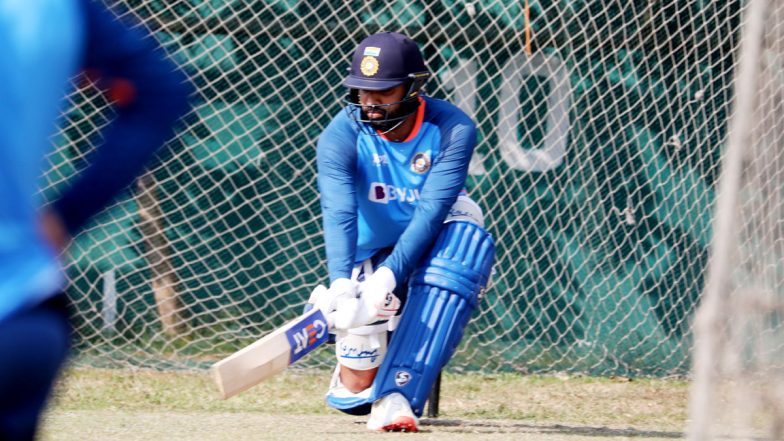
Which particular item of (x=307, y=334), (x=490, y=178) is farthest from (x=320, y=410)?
(x=490, y=178)

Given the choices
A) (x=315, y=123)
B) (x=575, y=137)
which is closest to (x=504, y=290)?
(x=575, y=137)

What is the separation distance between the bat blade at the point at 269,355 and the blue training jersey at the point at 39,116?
1817 mm

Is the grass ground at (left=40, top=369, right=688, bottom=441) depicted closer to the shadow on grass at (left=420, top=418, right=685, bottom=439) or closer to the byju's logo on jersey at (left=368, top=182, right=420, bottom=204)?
the shadow on grass at (left=420, top=418, right=685, bottom=439)

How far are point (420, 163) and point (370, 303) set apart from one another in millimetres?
624

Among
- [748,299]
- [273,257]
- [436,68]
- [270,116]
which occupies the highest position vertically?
[436,68]

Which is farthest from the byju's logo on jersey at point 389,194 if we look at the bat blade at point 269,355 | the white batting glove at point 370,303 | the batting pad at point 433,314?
the bat blade at point 269,355

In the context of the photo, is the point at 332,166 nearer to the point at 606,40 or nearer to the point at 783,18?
the point at 783,18

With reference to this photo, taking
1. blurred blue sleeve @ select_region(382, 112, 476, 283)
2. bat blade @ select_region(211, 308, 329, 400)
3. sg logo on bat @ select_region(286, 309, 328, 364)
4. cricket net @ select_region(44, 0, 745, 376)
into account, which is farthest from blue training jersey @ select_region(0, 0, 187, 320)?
cricket net @ select_region(44, 0, 745, 376)

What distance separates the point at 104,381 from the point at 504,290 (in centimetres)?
223

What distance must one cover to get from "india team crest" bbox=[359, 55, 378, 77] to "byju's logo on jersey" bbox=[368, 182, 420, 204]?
0.42 meters

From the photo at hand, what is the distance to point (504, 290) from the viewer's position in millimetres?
6594

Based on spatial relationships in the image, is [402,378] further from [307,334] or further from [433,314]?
[307,334]

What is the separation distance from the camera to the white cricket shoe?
13.4 feet

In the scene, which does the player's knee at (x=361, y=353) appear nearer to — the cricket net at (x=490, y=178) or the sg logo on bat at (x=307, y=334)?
the sg logo on bat at (x=307, y=334)
